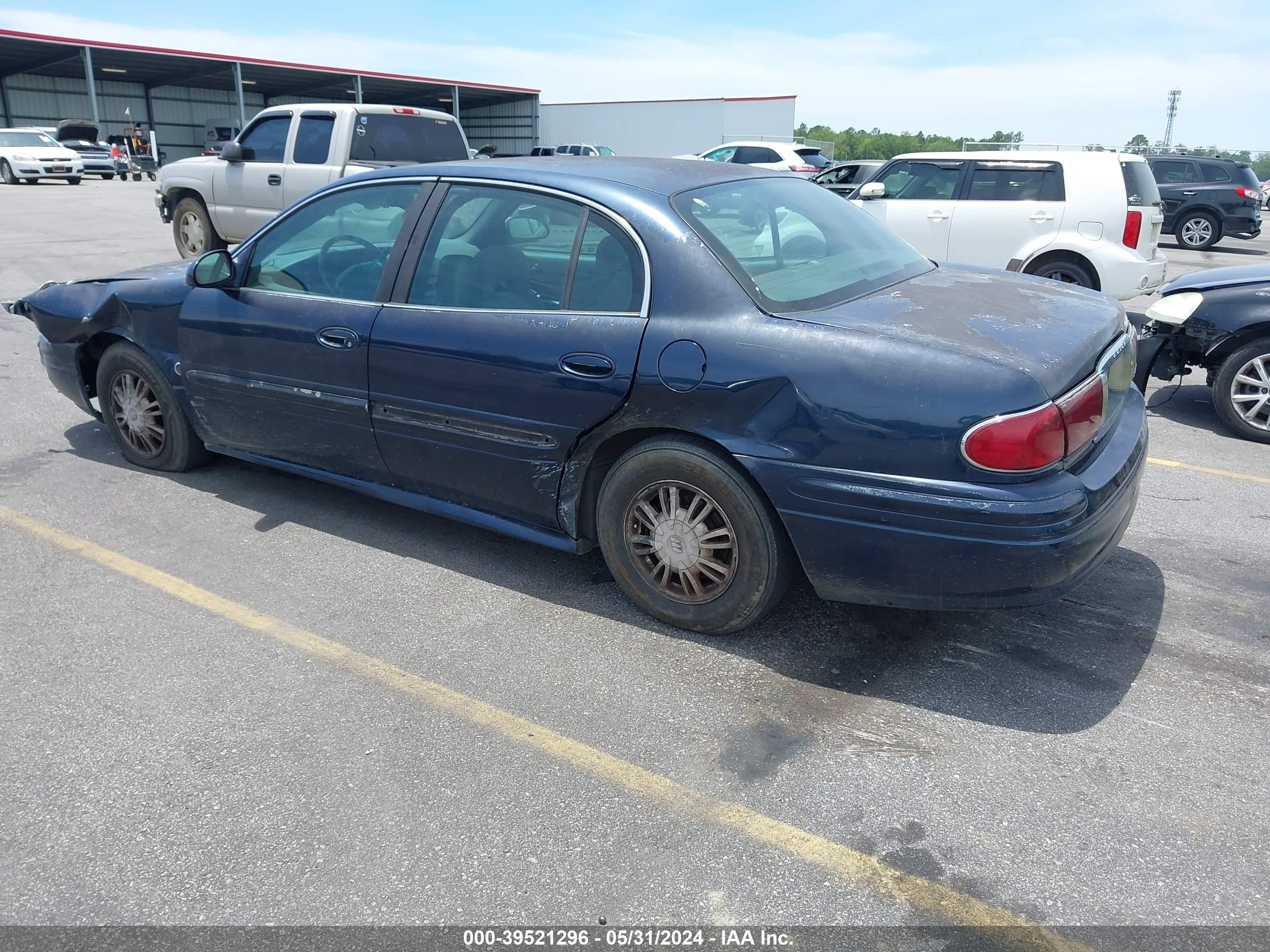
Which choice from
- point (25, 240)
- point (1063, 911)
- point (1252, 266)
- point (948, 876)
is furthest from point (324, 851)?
point (25, 240)

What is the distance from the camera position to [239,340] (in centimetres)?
451

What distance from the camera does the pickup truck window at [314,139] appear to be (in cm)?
1095

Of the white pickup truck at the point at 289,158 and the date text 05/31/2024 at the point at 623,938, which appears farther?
the white pickup truck at the point at 289,158

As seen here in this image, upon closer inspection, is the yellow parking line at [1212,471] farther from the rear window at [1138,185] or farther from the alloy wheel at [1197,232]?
the alloy wheel at [1197,232]

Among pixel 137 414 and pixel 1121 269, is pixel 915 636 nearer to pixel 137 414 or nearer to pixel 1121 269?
pixel 137 414

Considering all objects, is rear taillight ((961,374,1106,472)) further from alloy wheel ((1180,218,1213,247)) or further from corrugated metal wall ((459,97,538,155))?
corrugated metal wall ((459,97,538,155))

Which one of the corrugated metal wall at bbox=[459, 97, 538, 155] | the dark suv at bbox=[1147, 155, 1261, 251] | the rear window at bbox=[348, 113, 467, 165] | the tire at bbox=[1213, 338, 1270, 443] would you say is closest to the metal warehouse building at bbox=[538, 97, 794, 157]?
the corrugated metal wall at bbox=[459, 97, 538, 155]

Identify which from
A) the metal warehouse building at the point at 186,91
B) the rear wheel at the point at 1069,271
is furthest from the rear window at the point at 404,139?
the metal warehouse building at the point at 186,91

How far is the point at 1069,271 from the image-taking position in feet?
31.4

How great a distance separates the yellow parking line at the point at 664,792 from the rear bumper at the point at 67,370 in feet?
6.08

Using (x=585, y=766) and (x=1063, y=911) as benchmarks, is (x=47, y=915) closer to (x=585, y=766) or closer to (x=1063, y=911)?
(x=585, y=766)

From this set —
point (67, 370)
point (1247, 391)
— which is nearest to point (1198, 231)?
point (1247, 391)

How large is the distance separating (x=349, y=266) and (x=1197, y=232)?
19821mm

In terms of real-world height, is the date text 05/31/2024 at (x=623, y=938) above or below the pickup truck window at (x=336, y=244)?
below
